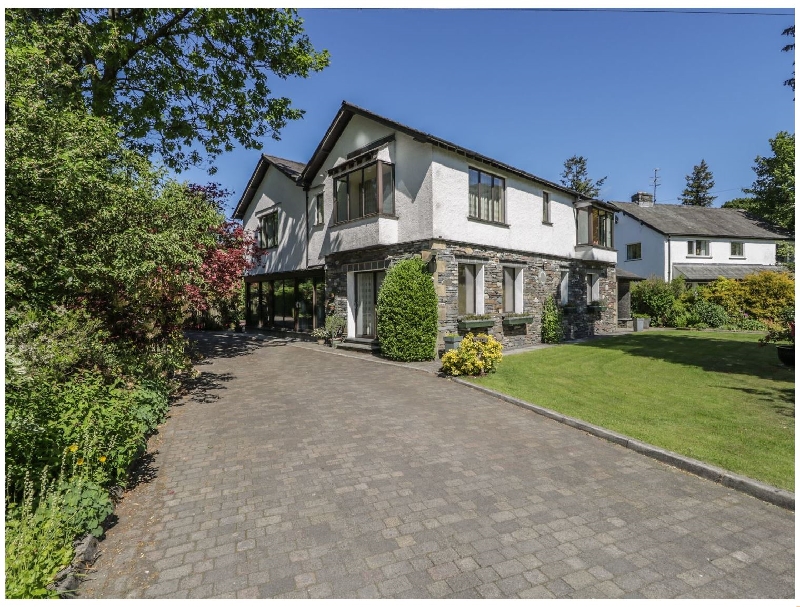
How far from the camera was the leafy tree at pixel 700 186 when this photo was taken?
57594 mm

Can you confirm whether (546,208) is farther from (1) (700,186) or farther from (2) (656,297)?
(1) (700,186)

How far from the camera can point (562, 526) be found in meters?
3.95

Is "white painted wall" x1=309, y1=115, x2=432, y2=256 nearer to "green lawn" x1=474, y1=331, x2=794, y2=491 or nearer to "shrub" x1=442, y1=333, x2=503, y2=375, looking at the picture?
"shrub" x1=442, y1=333, x2=503, y2=375

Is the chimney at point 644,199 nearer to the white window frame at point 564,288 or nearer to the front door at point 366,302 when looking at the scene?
the white window frame at point 564,288

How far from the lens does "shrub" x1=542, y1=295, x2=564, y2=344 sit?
17656 mm

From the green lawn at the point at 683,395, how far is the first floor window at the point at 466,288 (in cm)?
243

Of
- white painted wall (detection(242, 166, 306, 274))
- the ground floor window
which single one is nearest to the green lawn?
the ground floor window

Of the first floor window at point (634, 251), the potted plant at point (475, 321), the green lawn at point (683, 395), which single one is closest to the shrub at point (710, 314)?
the green lawn at point (683, 395)

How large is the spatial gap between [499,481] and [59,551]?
4382 millimetres

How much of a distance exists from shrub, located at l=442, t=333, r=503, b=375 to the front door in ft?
19.1

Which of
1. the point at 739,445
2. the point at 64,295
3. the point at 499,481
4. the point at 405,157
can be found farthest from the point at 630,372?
the point at 64,295
